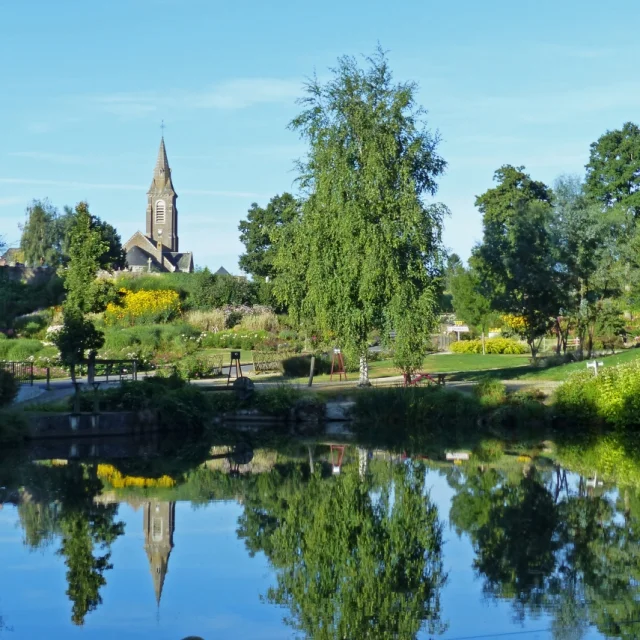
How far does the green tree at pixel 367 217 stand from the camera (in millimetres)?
Answer: 30938

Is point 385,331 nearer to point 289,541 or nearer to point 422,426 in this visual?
point 422,426

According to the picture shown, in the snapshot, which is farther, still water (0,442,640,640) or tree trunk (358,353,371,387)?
tree trunk (358,353,371,387)

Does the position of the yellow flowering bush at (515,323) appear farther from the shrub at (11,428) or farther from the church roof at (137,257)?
the church roof at (137,257)

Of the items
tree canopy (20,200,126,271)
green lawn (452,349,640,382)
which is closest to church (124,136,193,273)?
tree canopy (20,200,126,271)

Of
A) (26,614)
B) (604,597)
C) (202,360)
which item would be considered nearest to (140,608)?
(26,614)

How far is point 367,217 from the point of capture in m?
31.2

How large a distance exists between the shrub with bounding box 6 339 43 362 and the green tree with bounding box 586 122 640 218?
36.3 meters

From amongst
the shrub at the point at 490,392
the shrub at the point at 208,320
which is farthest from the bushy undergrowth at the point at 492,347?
the shrub at the point at 490,392

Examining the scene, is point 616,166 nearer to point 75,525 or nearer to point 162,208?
point 75,525

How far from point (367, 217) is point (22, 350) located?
53.9 ft

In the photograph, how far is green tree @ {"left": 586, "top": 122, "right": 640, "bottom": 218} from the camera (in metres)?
64.0

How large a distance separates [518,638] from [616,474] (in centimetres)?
1169

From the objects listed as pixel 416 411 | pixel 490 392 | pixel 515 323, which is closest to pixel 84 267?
Answer: pixel 416 411

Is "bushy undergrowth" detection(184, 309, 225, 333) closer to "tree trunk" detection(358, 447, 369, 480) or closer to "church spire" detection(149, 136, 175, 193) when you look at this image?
"tree trunk" detection(358, 447, 369, 480)
